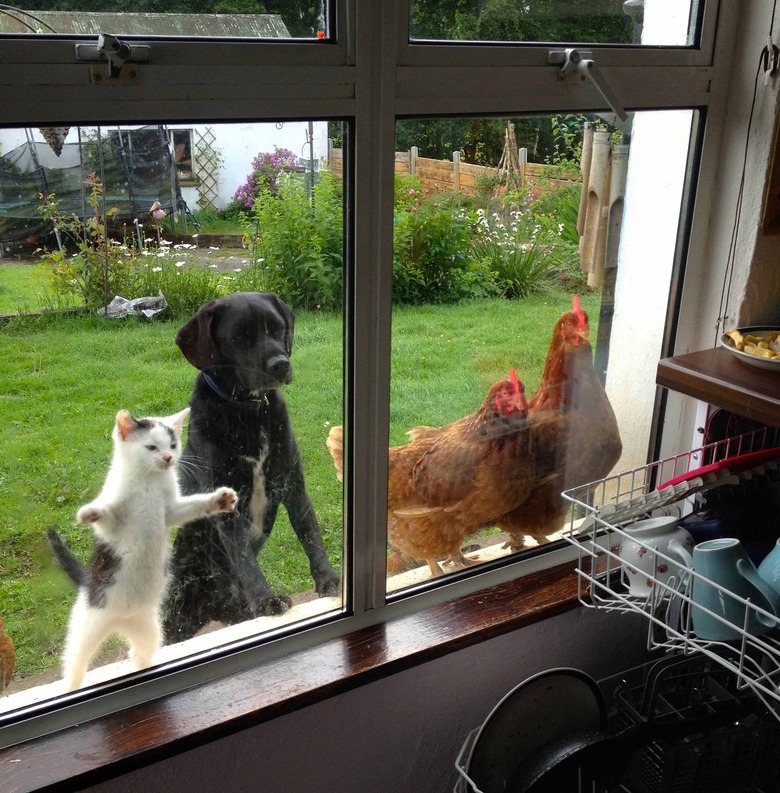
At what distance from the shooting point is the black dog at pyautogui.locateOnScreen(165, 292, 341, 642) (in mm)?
1051

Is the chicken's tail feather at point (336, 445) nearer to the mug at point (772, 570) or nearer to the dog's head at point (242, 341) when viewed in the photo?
the dog's head at point (242, 341)

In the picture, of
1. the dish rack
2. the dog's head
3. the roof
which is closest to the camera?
the roof

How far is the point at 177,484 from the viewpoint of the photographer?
106 cm

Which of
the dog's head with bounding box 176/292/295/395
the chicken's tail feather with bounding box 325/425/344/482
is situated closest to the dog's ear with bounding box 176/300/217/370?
the dog's head with bounding box 176/292/295/395

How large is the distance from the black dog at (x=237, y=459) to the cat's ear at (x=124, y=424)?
8 cm

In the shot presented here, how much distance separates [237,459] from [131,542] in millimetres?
172

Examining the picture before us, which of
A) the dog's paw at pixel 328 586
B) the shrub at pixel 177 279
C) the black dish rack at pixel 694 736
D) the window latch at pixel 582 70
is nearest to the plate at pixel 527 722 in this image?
the black dish rack at pixel 694 736

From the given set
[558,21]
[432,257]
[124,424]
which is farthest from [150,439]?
[558,21]

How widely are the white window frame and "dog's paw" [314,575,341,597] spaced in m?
0.02

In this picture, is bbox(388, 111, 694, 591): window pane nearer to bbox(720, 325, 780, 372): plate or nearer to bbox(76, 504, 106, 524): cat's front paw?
bbox(720, 325, 780, 372): plate

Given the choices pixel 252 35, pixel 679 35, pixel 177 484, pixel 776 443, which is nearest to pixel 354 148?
pixel 252 35

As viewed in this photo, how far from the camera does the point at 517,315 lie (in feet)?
4.28

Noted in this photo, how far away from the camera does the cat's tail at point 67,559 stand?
98 cm

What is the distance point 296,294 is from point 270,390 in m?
0.13
